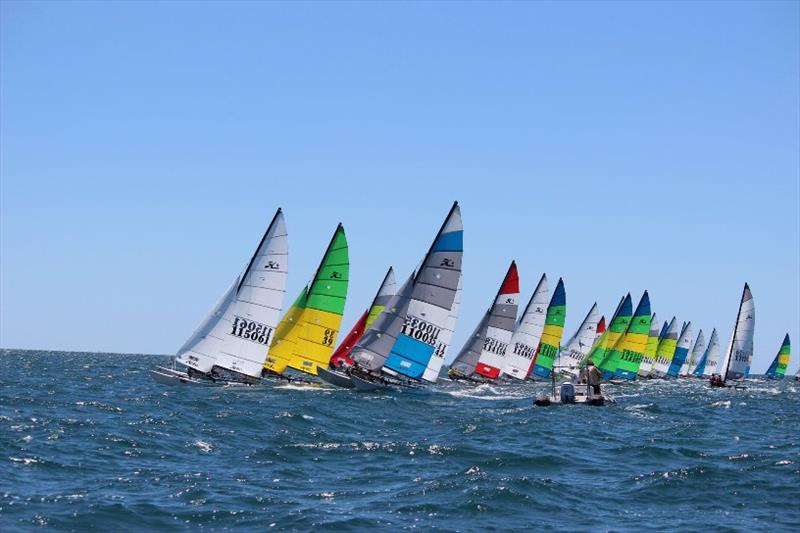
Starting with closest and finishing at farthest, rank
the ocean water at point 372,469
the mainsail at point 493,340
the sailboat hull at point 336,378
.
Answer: the ocean water at point 372,469 → the sailboat hull at point 336,378 → the mainsail at point 493,340

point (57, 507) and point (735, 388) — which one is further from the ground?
A: point (735, 388)

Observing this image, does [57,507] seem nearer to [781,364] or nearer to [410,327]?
[410,327]

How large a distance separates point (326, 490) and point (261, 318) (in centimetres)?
2551

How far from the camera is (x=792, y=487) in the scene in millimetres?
19125

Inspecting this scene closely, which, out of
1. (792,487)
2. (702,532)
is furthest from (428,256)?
(702,532)

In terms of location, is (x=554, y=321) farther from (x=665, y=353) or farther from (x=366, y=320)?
(x=665, y=353)

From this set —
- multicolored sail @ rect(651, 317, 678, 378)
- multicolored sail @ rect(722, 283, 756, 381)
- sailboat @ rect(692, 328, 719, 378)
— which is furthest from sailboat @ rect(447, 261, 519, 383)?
sailboat @ rect(692, 328, 719, 378)

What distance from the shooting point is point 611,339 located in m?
81.0

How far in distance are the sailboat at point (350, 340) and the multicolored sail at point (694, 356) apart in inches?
3182

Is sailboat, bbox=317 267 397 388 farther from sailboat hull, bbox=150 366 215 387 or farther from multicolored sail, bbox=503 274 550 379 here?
multicolored sail, bbox=503 274 550 379

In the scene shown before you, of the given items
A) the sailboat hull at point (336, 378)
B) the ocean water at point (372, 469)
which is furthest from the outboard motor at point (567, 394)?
the sailboat hull at point (336, 378)

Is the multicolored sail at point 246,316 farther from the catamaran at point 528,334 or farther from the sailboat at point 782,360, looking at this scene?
the sailboat at point 782,360

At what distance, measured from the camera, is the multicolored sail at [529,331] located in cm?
6569

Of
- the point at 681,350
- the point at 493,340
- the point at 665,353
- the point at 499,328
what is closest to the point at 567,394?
the point at 499,328
